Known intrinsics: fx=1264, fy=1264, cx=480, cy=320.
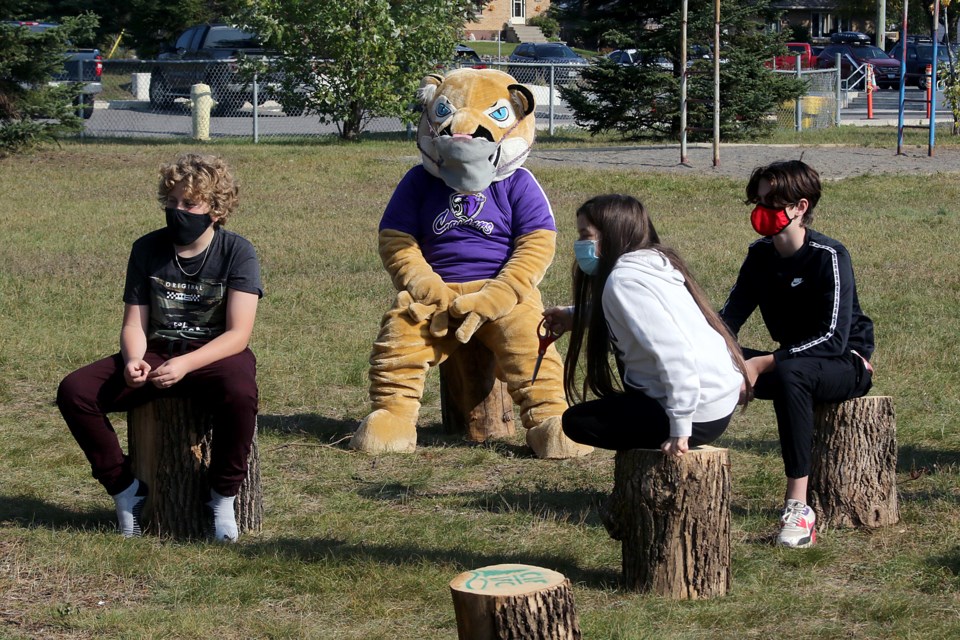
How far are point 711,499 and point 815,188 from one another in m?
1.42

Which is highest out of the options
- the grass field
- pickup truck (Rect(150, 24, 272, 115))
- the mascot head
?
pickup truck (Rect(150, 24, 272, 115))

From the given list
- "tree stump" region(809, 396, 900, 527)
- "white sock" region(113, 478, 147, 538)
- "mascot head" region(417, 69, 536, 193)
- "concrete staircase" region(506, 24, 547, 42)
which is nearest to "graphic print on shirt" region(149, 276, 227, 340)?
"white sock" region(113, 478, 147, 538)

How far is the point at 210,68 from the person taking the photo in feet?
86.6

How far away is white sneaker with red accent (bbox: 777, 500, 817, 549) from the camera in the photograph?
4.73m

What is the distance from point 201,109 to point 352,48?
11.0ft

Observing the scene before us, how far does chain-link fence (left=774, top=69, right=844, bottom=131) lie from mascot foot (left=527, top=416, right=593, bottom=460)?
19.4 metres

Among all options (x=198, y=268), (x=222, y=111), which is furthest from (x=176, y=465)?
(x=222, y=111)

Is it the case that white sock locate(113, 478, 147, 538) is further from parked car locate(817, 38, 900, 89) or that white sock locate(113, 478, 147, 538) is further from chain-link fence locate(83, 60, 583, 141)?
parked car locate(817, 38, 900, 89)

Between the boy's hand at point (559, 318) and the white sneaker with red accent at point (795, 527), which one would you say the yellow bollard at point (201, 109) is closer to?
the boy's hand at point (559, 318)

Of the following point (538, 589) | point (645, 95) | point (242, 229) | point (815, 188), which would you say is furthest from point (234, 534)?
point (645, 95)

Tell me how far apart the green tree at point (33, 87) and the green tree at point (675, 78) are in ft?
26.3

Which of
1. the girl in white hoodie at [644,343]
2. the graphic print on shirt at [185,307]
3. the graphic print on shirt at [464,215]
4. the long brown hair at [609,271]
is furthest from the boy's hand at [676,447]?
the graphic print on shirt at [464,215]

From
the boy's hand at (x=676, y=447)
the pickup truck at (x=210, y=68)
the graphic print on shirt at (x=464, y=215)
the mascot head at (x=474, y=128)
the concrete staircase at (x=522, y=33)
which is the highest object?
the concrete staircase at (x=522, y=33)

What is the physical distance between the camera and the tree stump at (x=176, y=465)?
4875 millimetres
